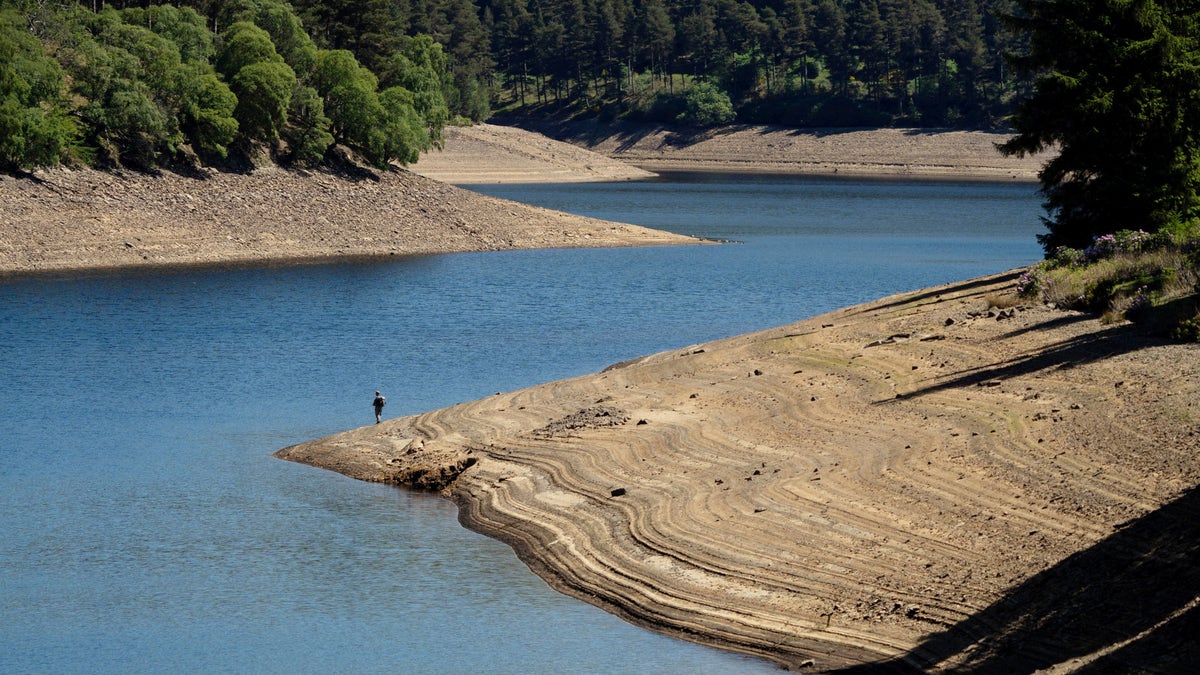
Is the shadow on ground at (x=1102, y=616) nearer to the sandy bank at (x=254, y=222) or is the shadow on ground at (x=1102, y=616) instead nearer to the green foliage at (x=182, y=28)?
the sandy bank at (x=254, y=222)

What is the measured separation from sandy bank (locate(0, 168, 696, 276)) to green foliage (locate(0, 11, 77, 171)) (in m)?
1.51

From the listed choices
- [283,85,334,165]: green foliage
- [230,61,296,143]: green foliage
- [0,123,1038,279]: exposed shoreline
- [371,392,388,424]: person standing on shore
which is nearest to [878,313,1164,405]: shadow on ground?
[371,392,388,424]: person standing on shore

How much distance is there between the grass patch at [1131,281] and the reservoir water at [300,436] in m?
16.6

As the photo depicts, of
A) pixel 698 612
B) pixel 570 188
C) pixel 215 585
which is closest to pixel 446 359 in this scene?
pixel 215 585

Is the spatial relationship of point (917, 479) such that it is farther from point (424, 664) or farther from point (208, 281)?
point (208, 281)

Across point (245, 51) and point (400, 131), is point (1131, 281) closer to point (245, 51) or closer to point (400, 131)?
point (400, 131)

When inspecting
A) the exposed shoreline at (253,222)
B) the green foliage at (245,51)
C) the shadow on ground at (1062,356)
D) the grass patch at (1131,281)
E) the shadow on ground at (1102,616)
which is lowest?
the exposed shoreline at (253,222)

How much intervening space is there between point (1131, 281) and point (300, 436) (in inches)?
907

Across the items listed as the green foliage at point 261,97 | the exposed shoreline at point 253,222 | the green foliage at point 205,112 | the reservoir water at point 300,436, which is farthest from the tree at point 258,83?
the reservoir water at point 300,436

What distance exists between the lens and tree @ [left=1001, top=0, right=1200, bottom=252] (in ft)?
153

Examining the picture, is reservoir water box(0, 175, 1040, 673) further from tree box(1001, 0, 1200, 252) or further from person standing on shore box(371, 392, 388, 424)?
tree box(1001, 0, 1200, 252)

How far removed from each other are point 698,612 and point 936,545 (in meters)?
4.38

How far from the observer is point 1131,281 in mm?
39031

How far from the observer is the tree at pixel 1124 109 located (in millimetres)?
46625
